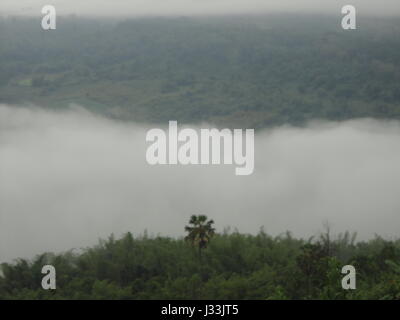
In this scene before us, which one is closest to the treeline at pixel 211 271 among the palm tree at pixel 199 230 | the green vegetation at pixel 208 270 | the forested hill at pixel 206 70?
the green vegetation at pixel 208 270

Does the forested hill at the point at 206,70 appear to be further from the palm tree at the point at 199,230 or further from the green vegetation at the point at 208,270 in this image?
the palm tree at the point at 199,230

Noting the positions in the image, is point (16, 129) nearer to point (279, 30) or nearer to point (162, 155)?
point (162, 155)

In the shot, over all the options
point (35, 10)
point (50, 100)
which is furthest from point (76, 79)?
point (35, 10)

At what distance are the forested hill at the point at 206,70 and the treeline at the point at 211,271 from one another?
59.0 ft

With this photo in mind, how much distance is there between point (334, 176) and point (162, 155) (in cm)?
1181

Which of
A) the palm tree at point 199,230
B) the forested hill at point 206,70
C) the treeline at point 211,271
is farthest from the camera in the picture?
the forested hill at point 206,70

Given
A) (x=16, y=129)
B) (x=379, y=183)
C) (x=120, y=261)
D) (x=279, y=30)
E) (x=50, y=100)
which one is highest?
(x=279, y=30)

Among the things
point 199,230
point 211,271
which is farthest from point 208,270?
point 199,230

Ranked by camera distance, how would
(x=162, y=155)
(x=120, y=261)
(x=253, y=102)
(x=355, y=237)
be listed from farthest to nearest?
1. (x=253, y=102)
2. (x=162, y=155)
3. (x=355, y=237)
4. (x=120, y=261)

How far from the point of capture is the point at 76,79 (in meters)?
55.7

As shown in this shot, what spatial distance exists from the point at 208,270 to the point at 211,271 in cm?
19

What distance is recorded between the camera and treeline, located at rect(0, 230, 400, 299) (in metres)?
22.7

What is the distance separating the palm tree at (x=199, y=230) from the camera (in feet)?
87.0

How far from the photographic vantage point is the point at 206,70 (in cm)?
6103
